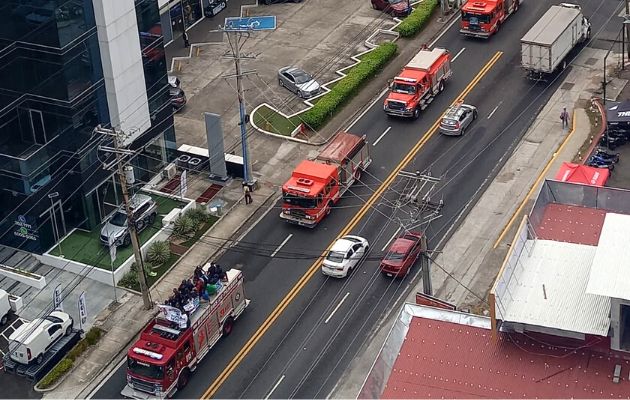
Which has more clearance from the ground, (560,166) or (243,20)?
(243,20)

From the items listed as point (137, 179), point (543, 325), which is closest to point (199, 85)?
point (137, 179)

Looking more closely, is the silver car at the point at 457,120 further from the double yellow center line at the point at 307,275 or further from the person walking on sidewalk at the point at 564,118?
the person walking on sidewalk at the point at 564,118

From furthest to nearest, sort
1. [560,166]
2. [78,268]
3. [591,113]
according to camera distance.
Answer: [591,113]
[560,166]
[78,268]

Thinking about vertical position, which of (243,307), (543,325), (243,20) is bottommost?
(243,307)

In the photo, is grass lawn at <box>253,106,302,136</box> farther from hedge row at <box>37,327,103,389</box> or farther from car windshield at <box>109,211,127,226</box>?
hedge row at <box>37,327,103,389</box>

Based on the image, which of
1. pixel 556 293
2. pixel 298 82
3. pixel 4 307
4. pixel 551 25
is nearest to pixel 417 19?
pixel 551 25

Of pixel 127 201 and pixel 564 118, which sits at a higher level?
pixel 127 201

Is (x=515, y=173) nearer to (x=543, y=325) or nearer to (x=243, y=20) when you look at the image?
(x=243, y=20)

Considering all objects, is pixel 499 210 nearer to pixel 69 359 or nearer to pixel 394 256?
pixel 394 256
